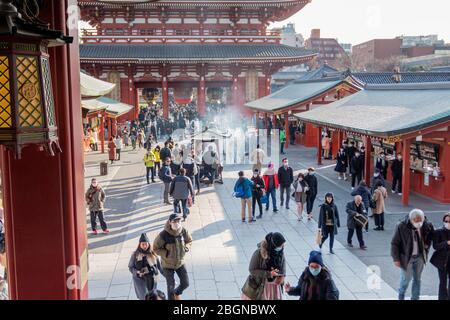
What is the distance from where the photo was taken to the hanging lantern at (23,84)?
133 inches

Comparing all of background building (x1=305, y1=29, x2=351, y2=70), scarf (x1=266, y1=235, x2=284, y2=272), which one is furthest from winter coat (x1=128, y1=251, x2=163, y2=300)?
background building (x1=305, y1=29, x2=351, y2=70)

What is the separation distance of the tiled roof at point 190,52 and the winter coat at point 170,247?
29818 mm

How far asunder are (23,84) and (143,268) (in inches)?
163

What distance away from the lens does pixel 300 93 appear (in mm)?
31672

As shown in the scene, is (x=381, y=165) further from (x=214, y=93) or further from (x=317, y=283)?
(x=214, y=93)

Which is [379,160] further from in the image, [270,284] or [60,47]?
[60,47]

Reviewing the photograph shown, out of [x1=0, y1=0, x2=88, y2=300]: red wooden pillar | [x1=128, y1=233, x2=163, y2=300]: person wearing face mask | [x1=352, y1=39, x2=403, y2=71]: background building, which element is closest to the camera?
[x1=0, y1=0, x2=88, y2=300]: red wooden pillar

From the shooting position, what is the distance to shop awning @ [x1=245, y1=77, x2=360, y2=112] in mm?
27281

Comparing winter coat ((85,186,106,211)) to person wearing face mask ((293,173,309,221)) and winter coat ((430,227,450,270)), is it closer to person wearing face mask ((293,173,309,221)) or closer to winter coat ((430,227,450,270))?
person wearing face mask ((293,173,309,221))

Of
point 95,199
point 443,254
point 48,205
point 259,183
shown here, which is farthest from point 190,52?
point 48,205

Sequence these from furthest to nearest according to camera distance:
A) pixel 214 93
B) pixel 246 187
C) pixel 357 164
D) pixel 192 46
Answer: pixel 214 93 → pixel 192 46 → pixel 357 164 → pixel 246 187

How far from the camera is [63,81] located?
4.53m

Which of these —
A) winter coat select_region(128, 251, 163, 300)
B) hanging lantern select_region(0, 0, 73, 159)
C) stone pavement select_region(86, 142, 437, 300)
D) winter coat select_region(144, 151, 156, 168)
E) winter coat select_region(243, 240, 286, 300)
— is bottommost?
stone pavement select_region(86, 142, 437, 300)

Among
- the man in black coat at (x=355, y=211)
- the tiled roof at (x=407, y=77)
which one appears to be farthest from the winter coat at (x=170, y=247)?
the tiled roof at (x=407, y=77)
